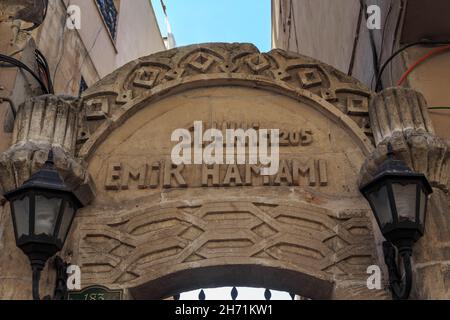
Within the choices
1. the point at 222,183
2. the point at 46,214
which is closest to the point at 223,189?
the point at 222,183

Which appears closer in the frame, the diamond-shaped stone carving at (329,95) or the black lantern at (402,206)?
the black lantern at (402,206)

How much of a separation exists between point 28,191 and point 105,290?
1.00 metres

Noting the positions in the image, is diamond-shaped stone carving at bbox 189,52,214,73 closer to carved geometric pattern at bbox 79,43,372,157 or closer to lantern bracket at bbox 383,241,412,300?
carved geometric pattern at bbox 79,43,372,157

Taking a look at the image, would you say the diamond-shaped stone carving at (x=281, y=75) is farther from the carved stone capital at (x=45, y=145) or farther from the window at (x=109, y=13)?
the window at (x=109, y=13)

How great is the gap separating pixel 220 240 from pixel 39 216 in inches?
52.4

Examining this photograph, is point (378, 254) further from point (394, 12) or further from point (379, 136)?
point (394, 12)

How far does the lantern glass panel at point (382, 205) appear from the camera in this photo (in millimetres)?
3390

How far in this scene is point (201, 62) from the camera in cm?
514

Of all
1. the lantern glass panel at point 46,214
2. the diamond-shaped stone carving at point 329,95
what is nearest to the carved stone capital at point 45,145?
the lantern glass panel at point 46,214

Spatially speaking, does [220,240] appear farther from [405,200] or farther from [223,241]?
[405,200]

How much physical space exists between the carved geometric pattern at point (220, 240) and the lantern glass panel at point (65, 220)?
2.05 feet

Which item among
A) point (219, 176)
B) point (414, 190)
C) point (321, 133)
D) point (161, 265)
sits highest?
point (321, 133)

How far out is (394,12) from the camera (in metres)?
5.37

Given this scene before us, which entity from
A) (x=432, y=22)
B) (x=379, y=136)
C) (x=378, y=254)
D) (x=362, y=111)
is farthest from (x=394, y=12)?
(x=378, y=254)
